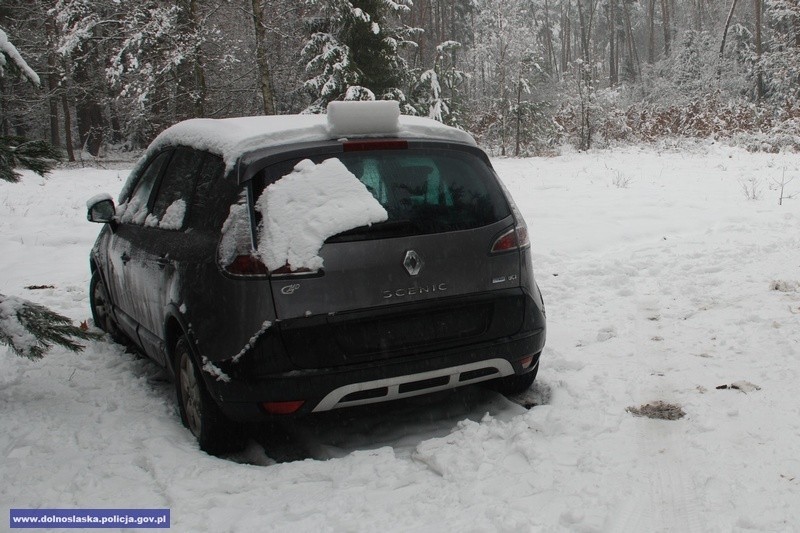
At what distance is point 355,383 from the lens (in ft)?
10.7

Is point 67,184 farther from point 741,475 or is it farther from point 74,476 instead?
point 741,475

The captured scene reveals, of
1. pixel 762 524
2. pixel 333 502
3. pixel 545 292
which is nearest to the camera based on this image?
pixel 762 524

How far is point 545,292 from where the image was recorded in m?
6.60

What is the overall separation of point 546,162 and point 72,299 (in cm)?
1667

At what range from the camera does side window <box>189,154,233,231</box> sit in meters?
3.44

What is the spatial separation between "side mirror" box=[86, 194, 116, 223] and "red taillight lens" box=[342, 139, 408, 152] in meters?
2.41

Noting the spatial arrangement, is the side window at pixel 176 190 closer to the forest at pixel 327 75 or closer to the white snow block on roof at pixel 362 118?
the white snow block on roof at pixel 362 118

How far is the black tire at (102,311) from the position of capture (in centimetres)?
553

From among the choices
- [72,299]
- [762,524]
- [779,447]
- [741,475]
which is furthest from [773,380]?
[72,299]

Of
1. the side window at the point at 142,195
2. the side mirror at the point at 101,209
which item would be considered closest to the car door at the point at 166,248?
the side window at the point at 142,195

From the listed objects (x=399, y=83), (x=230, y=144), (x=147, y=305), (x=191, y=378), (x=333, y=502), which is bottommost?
(x=333, y=502)

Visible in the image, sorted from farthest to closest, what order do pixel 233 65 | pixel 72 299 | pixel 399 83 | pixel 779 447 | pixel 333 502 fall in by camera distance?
pixel 233 65, pixel 399 83, pixel 72 299, pixel 779 447, pixel 333 502

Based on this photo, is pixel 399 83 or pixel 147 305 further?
pixel 399 83

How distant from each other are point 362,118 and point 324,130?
0.21m
